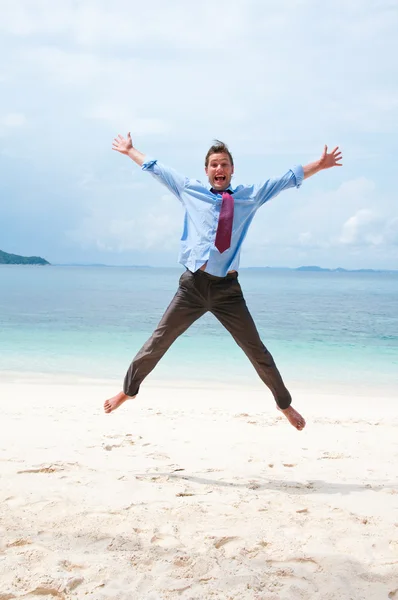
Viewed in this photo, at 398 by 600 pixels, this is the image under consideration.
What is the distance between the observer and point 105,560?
10.1ft

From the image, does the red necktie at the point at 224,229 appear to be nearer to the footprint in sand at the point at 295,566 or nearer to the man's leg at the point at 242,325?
the man's leg at the point at 242,325

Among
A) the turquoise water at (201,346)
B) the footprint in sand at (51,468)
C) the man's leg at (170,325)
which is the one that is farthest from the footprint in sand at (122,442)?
the turquoise water at (201,346)

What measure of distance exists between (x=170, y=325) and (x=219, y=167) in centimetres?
135

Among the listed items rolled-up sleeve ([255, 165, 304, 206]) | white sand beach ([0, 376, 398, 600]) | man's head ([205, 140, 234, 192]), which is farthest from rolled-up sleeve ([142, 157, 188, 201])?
white sand beach ([0, 376, 398, 600])

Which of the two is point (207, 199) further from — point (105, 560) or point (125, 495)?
point (105, 560)

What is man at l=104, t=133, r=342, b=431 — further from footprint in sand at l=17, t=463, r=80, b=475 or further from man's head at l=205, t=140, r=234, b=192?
footprint in sand at l=17, t=463, r=80, b=475

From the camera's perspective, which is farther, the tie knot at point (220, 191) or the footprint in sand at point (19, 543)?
the tie knot at point (220, 191)

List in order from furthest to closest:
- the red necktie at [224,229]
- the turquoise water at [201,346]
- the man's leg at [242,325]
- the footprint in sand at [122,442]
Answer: the turquoise water at [201,346] < the footprint in sand at [122,442] < the man's leg at [242,325] < the red necktie at [224,229]

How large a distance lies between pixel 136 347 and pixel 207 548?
13104 mm

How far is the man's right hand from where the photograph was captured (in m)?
4.85

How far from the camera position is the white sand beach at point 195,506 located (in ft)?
9.50

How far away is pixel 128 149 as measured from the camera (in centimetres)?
483

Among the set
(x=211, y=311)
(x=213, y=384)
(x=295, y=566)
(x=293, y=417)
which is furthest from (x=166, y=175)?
(x=213, y=384)

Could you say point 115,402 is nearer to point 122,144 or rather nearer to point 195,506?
point 195,506
